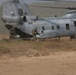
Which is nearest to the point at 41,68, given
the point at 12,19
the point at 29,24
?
the point at 29,24

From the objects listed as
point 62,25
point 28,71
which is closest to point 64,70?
point 28,71

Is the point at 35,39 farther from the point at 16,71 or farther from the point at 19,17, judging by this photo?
the point at 16,71

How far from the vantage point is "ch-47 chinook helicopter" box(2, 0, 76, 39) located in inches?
816

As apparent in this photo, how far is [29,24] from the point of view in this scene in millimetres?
20766

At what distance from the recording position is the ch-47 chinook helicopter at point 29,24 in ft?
68.0

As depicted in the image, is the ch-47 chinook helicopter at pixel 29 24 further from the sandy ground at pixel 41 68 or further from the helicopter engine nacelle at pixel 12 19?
the sandy ground at pixel 41 68

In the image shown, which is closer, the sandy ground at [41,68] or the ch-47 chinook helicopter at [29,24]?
the sandy ground at [41,68]

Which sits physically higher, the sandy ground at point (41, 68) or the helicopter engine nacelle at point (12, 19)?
the sandy ground at point (41, 68)

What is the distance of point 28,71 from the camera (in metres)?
8.79

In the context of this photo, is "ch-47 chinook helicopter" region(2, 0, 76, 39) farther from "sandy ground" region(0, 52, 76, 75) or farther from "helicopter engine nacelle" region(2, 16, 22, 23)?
"sandy ground" region(0, 52, 76, 75)

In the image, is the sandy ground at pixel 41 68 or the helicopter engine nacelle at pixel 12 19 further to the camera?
the helicopter engine nacelle at pixel 12 19

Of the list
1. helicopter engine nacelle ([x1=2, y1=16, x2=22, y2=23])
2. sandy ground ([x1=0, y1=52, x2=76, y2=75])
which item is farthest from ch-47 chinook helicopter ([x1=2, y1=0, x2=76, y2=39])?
sandy ground ([x1=0, y1=52, x2=76, y2=75])

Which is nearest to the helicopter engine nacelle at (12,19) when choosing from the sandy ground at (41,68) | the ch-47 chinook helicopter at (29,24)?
the ch-47 chinook helicopter at (29,24)

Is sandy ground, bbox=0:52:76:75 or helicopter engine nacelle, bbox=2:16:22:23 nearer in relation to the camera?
sandy ground, bbox=0:52:76:75
